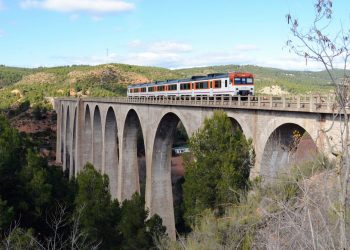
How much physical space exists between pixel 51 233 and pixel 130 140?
21.9 m

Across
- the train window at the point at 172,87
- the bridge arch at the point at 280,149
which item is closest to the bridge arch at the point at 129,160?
the train window at the point at 172,87

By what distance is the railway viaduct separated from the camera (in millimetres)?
14961

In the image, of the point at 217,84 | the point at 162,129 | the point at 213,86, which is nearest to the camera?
the point at 217,84

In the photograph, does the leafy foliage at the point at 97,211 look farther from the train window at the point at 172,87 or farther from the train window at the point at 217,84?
the train window at the point at 172,87

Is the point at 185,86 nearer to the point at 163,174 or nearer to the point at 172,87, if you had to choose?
the point at 172,87

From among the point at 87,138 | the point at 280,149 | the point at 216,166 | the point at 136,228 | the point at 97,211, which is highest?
the point at 280,149

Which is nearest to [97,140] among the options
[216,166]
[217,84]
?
[217,84]

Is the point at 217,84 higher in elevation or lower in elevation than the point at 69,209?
higher

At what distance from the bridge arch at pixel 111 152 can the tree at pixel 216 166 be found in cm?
2746

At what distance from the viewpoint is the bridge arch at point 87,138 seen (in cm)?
5628

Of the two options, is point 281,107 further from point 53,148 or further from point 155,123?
point 53,148

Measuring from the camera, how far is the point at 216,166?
19.8 meters

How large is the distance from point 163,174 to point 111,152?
1588 centimetres

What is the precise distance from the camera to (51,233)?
20.1 metres
